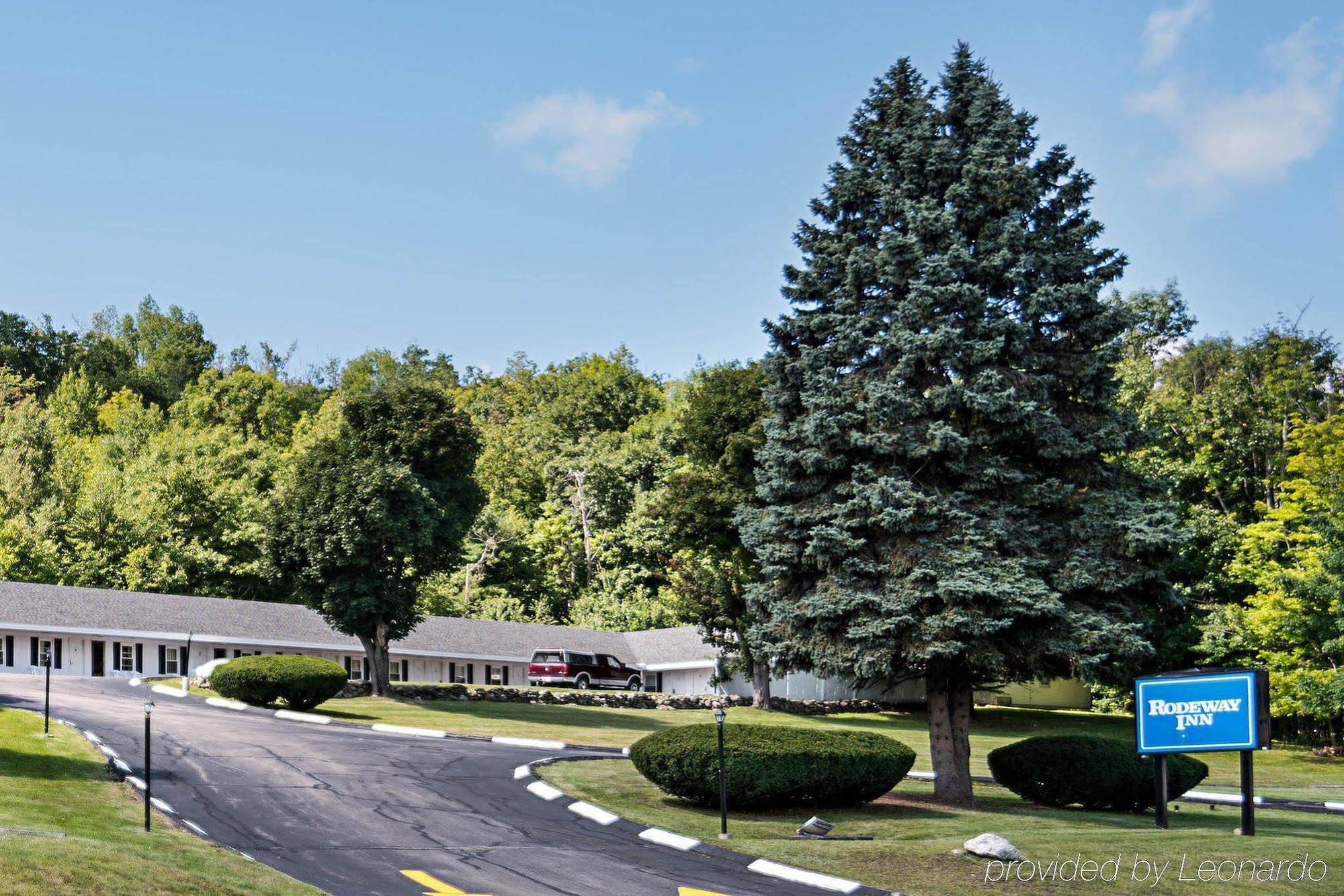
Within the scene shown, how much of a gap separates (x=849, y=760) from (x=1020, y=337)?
8680 millimetres

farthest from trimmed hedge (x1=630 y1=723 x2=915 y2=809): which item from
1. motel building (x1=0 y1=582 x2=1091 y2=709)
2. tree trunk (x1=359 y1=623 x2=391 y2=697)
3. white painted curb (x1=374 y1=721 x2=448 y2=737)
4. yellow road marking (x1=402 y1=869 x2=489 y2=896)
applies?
motel building (x1=0 y1=582 x2=1091 y2=709)

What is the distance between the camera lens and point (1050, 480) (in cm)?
2372

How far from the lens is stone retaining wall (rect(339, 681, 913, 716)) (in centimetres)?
4525

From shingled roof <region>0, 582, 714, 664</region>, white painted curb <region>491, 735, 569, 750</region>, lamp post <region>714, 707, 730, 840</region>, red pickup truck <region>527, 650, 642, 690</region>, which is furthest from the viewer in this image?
red pickup truck <region>527, 650, 642, 690</region>

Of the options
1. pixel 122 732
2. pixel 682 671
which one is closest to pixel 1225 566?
pixel 682 671

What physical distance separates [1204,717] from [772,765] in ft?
22.3

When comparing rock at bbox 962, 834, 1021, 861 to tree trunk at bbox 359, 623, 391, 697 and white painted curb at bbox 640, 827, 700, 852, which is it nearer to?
white painted curb at bbox 640, 827, 700, 852

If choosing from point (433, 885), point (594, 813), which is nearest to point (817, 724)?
point (594, 813)

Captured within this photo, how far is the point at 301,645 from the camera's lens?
181 feet

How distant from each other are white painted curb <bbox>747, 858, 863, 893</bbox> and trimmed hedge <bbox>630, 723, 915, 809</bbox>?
343cm

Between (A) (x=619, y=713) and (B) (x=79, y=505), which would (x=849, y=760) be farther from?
(B) (x=79, y=505)

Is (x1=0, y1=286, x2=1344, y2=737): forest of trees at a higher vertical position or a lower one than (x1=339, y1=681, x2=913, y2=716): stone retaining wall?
higher

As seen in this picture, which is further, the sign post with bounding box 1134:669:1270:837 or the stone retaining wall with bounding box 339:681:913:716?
the stone retaining wall with bounding box 339:681:913:716

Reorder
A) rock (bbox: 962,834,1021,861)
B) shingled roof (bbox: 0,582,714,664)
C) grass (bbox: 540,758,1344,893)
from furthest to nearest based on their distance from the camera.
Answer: shingled roof (bbox: 0,582,714,664) < rock (bbox: 962,834,1021,861) < grass (bbox: 540,758,1344,893)
